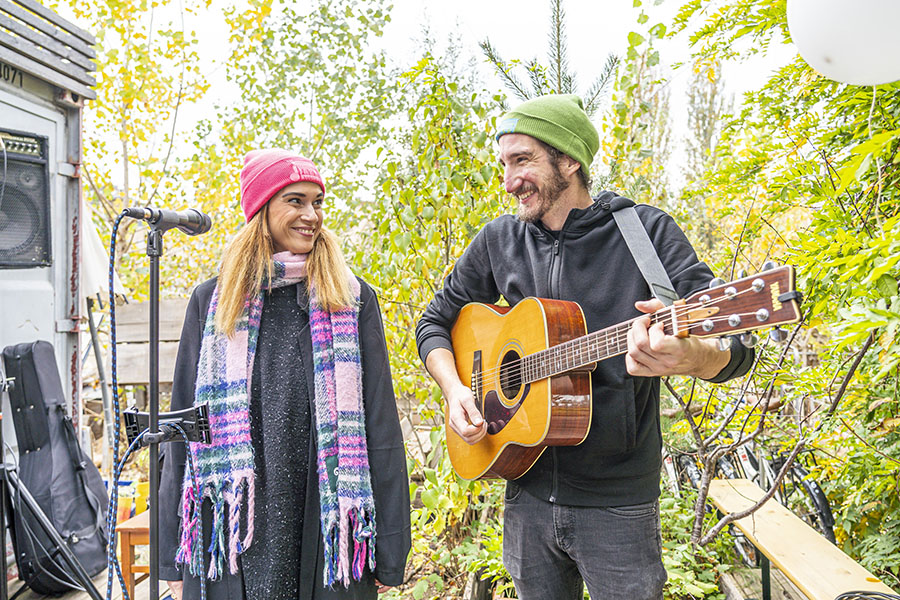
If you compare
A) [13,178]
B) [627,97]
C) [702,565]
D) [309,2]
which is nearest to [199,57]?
[309,2]

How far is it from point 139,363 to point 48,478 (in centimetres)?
150

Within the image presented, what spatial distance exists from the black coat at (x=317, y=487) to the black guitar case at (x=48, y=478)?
2.08 m

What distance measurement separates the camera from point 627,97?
9.17 feet

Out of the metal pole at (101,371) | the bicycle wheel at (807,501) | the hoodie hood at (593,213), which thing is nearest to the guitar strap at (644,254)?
the hoodie hood at (593,213)

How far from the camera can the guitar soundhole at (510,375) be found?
180cm

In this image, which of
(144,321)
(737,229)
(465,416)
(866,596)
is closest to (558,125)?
(465,416)

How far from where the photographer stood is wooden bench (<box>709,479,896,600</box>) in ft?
7.30

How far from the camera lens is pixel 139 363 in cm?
480

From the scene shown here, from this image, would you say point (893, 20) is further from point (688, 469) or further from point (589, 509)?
point (688, 469)

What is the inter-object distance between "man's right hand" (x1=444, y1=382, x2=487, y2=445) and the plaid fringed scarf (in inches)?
11.7

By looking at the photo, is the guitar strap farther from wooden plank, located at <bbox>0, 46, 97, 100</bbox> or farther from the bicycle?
wooden plank, located at <bbox>0, 46, 97, 100</bbox>

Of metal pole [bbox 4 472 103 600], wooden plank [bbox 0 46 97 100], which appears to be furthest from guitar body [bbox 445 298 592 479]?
wooden plank [bbox 0 46 97 100]

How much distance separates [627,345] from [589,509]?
440 millimetres

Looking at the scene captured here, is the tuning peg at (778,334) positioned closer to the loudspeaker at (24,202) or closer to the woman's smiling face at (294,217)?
the woman's smiling face at (294,217)
